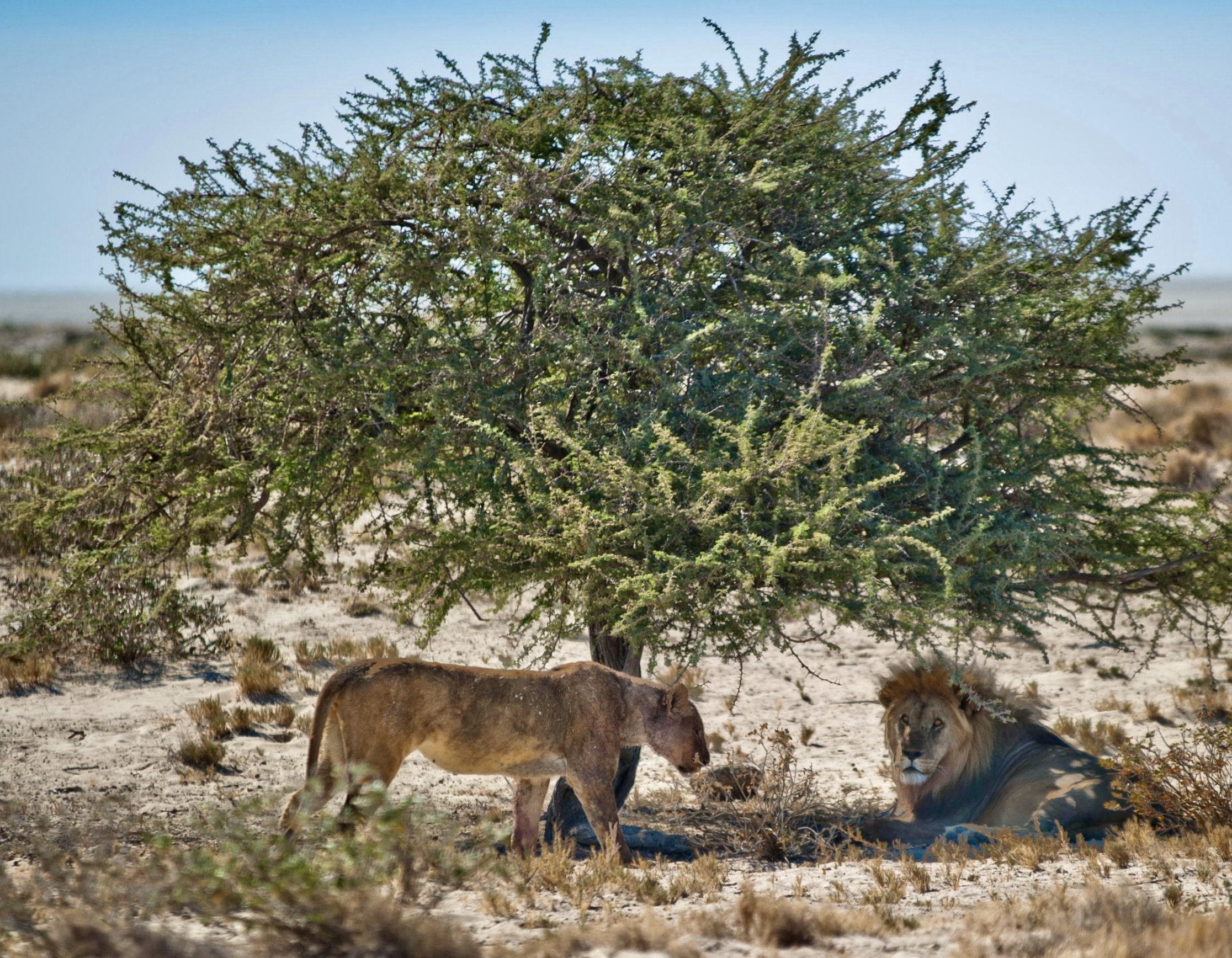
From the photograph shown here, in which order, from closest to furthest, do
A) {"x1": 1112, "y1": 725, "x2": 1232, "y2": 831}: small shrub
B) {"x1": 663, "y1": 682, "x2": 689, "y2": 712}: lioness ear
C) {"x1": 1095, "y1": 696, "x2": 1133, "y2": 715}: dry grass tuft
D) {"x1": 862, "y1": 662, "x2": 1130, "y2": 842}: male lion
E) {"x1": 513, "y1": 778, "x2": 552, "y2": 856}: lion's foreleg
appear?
{"x1": 663, "y1": 682, "x2": 689, "y2": 712}: lioness ear → {"x1": 1112, "y1": 725, "x2": 1232, "y2": 831}: small shrub → {"x1": 513, "y1": 778, "x2": 552, "y2": 856}: lion's foreleg → {"x1": 862, "y1": 662, "x2": 1130, "y2": 842}: male lion → {"x1": 1095, "y1": 696, "x2": 1133, "y2": 715}: dry grass tuft

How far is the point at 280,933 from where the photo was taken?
15.9ft

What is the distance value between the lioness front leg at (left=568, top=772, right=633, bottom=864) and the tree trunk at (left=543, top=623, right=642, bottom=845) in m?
2.04

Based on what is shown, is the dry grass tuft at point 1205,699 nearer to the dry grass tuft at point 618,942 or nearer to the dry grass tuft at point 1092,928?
the dry grass tuft at point 1092,928

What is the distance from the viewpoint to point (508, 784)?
11531mm

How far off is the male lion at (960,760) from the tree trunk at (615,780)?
2.05 m

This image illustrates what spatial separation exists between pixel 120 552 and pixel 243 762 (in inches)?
121

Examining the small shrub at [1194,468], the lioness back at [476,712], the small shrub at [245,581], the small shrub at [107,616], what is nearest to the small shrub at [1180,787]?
the lioness back at [476,712]

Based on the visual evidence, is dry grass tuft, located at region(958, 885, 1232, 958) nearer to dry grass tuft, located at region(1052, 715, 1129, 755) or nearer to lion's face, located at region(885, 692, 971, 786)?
lion's face, located at region(885, 692, 971, 786)

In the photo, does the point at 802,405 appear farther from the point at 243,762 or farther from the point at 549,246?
the point at 243,762

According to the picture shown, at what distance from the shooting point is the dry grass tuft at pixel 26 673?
43.0 feet

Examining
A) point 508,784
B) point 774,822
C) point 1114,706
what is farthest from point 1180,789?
point 508,784

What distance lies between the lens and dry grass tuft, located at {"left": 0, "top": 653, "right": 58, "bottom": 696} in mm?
13102

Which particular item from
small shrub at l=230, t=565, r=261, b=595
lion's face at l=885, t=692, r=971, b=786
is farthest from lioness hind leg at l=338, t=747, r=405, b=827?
small shrub at l=230, t=565, r=261, b=595

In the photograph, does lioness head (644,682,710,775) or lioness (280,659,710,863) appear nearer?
lioness (280,659,710,863)
